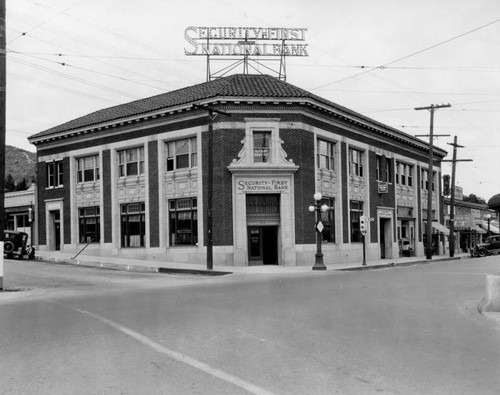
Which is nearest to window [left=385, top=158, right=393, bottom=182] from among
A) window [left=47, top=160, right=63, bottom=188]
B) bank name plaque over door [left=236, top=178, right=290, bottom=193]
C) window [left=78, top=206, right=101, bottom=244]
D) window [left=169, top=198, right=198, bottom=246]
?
bank name plaque over door [left=236, top=178, right=290, bottom=193]

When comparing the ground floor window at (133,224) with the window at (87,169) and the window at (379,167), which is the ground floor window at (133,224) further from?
the window at (379,167)

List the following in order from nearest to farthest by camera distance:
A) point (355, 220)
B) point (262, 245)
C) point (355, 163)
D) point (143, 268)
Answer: point (143, 268)
point (262, 245)
point (355, 220)
point (355, 163)

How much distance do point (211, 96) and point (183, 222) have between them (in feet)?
24.4

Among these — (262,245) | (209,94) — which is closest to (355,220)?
(262,245)

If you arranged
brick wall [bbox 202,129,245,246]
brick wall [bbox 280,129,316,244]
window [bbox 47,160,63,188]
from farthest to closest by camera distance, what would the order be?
window [bbox 47,160,63,188] < brick wall [bbox 280,129,316,244] < brick wall [bbox 202,129,245,246]

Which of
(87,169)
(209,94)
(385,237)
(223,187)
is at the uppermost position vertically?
(209,94)

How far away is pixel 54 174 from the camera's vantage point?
39594 mm

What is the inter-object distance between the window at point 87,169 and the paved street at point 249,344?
22567 millimetres

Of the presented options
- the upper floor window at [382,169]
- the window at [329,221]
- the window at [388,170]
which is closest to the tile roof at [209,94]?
the window at [329,221]

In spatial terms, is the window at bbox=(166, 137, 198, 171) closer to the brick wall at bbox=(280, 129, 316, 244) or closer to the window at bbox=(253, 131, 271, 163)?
the window at bbox=(253, 131, 271, 163)

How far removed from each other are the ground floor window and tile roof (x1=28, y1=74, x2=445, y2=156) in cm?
563

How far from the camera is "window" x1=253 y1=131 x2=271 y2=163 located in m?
31.0

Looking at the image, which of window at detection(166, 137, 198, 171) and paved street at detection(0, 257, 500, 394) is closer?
paved street at detection(0, 257, 500, 394)

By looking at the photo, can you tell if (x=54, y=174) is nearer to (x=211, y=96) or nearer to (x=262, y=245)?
(x=211, y=96)
